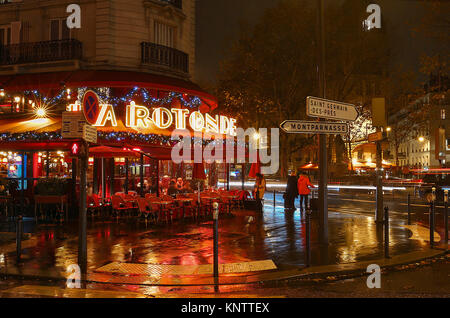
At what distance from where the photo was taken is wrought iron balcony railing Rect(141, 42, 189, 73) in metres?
19.1

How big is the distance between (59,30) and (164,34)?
4771 mm

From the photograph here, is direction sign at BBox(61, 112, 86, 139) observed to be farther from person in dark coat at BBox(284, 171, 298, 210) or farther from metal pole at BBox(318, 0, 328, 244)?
person in dark coat at BBox(284, 171, 298, 210)

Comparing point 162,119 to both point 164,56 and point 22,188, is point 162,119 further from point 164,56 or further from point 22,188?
point 22,188

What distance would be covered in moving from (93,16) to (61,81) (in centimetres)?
367

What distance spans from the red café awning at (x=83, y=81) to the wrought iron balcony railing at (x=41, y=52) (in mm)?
879

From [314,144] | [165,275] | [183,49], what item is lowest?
[165,275]

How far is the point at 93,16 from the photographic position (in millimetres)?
18594

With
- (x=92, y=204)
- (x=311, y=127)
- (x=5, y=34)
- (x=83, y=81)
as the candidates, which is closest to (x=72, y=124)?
(x=311, y=127)

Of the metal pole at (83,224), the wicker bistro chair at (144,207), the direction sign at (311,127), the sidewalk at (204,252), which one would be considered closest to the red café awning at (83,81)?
the wicker bistro chair at (144,207)

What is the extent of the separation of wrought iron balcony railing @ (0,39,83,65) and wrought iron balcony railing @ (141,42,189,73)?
281 cm

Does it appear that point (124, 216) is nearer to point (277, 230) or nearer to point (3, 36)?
point (277, 230)

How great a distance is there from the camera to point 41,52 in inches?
725

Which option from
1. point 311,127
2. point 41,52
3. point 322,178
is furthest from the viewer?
point 41,52
